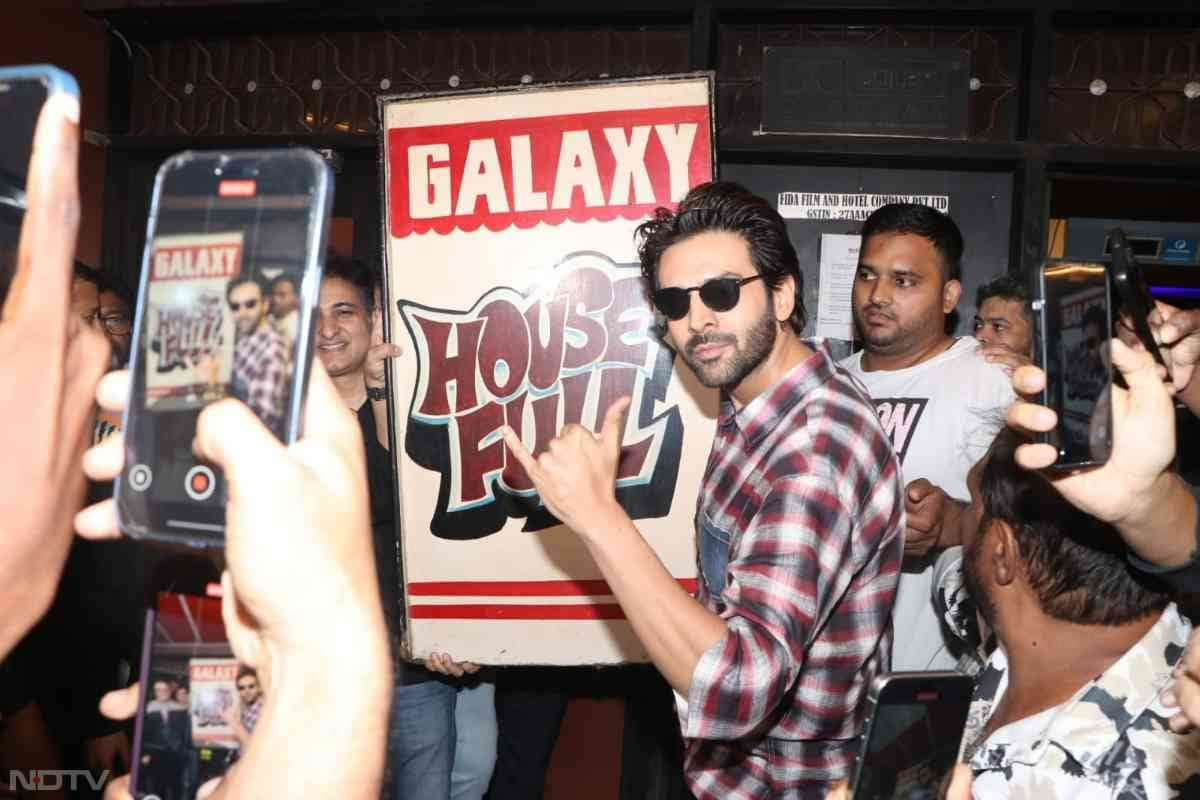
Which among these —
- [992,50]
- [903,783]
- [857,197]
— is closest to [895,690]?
[903,783]

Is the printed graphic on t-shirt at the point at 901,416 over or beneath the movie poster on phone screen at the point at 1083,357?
beneath

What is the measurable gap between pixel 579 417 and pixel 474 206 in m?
0.65

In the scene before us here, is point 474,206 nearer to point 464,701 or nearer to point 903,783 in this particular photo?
point 464,701

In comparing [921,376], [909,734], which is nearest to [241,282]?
[909,734]

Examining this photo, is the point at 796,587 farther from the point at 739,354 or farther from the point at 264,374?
the point at 264,374

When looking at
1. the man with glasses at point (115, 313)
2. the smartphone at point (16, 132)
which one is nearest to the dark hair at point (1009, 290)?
the man with glasses at point (115, 313)

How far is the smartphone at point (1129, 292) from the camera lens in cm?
128

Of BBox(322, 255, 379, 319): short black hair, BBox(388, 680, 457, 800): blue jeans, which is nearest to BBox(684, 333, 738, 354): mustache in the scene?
BBox(322, 255, 379, 319): short black hair

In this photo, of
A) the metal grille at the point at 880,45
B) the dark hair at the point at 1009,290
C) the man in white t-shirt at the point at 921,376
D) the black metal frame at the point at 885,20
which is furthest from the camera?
the metal grille at the point at 880,45

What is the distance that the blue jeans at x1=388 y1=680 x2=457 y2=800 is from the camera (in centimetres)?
306

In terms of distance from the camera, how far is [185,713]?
92 cm

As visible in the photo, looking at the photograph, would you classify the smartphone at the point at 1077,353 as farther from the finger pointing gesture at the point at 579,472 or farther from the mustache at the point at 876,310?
the mustache at the point at 876,310

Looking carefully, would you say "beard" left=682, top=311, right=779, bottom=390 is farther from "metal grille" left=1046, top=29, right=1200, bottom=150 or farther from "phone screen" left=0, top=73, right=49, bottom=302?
"metal grille" left=1046, top=29, right=1200, bottom=150

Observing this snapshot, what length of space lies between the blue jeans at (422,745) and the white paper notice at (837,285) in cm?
194
